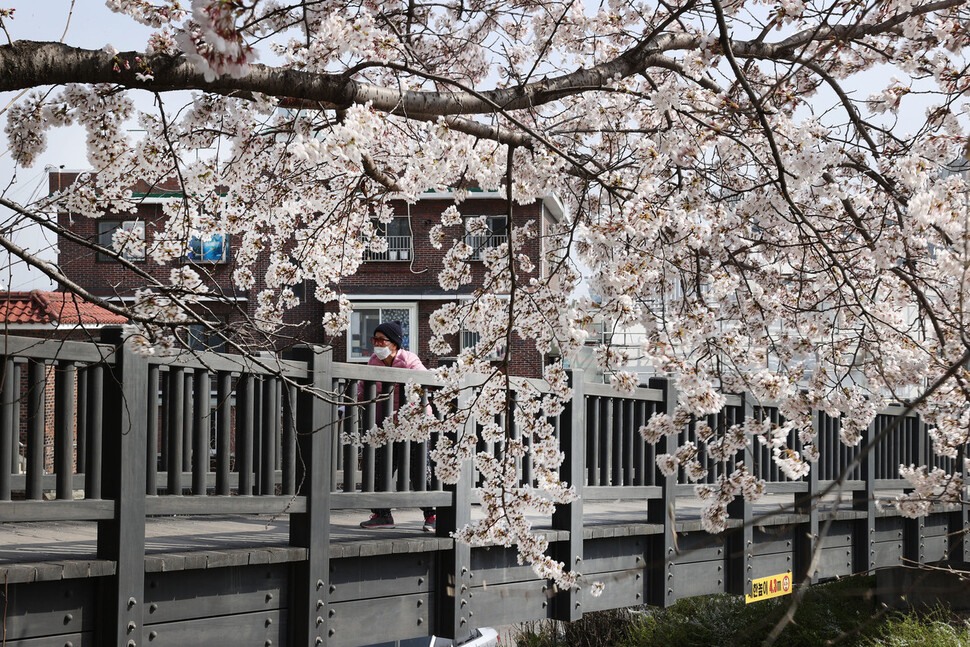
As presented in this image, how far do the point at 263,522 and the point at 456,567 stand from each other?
→ 180 centimetres

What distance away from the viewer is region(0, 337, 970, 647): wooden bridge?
4.58 meters

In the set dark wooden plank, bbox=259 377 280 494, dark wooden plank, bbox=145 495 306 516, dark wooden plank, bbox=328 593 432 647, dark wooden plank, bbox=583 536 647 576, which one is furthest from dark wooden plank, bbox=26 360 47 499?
dark wooden plank, bbox=583 536 647 576

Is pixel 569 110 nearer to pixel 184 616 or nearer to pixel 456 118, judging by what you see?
pixel 456 118

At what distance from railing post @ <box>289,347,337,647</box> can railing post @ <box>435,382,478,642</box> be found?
3.38ft

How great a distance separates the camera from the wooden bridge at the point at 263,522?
180 inches

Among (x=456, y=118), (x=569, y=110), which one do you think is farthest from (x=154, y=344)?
(x=569, y=110)

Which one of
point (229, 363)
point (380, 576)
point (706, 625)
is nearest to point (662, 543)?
point (380, 576)

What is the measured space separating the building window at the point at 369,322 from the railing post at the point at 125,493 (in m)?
27.9

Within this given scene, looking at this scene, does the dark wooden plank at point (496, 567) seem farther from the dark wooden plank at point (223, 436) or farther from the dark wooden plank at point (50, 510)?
the dark wooden plank at point (50, 510)

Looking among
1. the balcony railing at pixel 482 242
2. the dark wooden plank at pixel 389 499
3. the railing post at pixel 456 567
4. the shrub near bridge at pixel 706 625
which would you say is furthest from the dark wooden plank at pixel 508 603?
the shrub near bridge at pixel 706 625

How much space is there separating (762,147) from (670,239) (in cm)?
130

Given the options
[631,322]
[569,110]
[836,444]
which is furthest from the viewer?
[836,444]

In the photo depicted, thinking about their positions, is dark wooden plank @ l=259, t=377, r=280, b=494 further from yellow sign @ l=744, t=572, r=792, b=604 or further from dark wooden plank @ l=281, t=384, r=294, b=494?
yellow sign @ l=744, t=572, r=792, b=604

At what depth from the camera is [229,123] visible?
6.02 m
